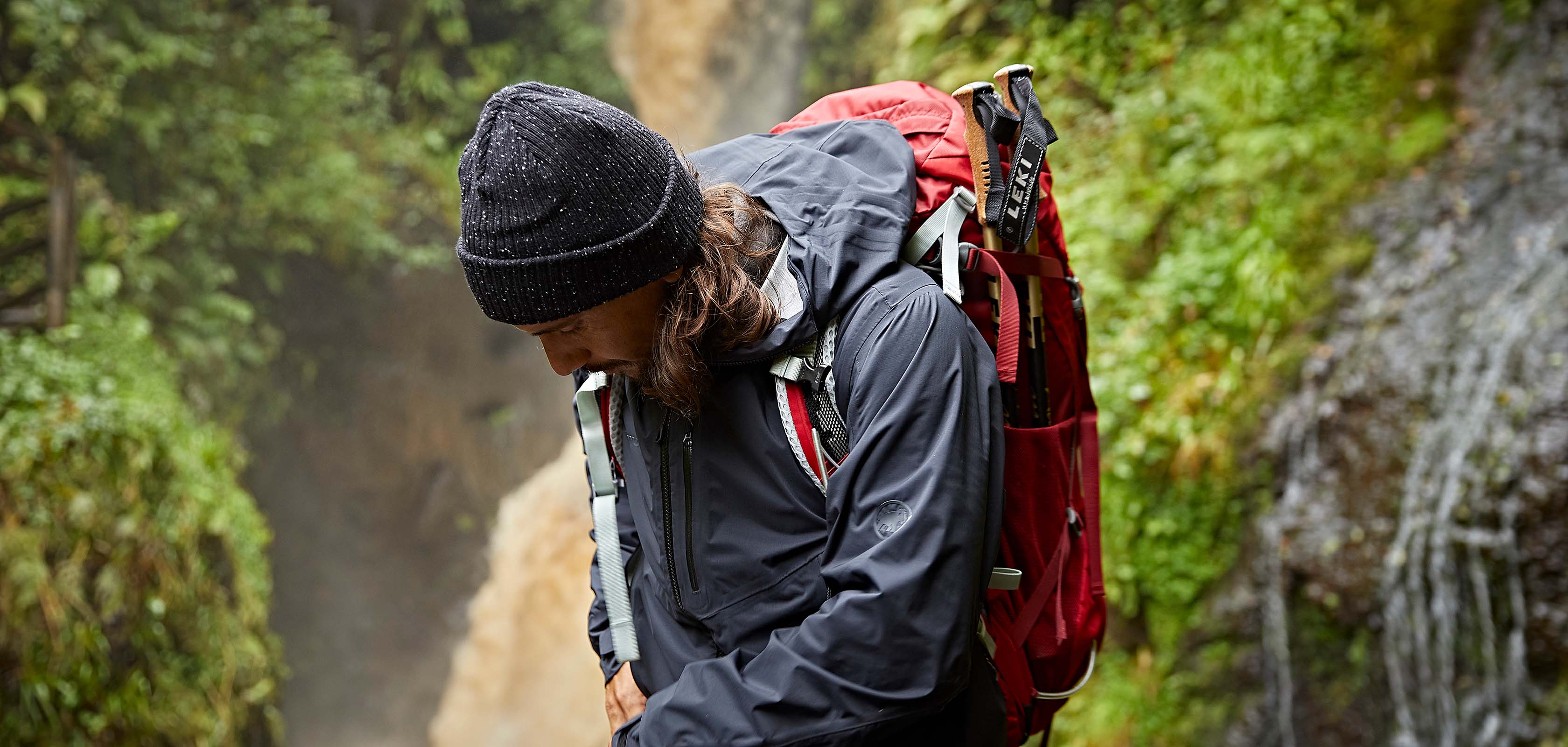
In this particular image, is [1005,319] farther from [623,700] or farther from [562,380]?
[562,380]

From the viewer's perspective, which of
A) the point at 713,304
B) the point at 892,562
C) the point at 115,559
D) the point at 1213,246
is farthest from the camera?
the point at 115,559

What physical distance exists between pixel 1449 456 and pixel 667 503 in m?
2.99

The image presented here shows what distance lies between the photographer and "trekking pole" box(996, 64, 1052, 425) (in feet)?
4.79

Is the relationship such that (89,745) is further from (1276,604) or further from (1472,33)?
(1472,33)

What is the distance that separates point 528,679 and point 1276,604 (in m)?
6.57

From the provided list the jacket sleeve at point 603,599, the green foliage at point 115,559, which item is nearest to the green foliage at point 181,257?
the green foliage at point 115,559

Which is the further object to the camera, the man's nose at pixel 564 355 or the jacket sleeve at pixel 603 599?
the jacket sleeve at pixel 603 599

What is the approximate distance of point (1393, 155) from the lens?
13.6 ft

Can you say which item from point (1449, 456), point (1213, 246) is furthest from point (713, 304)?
point (1213, 246)

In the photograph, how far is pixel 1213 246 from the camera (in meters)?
4.38

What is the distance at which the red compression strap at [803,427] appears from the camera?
1.34m

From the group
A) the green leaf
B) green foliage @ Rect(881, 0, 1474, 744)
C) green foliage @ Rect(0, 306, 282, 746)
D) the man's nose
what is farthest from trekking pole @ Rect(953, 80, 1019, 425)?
the green leaf

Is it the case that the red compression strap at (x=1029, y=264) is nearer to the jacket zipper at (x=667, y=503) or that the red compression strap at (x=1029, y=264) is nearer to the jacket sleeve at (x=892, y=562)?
the jacket sleeve at (x=892, y=562)

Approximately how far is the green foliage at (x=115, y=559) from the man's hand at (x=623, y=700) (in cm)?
419
